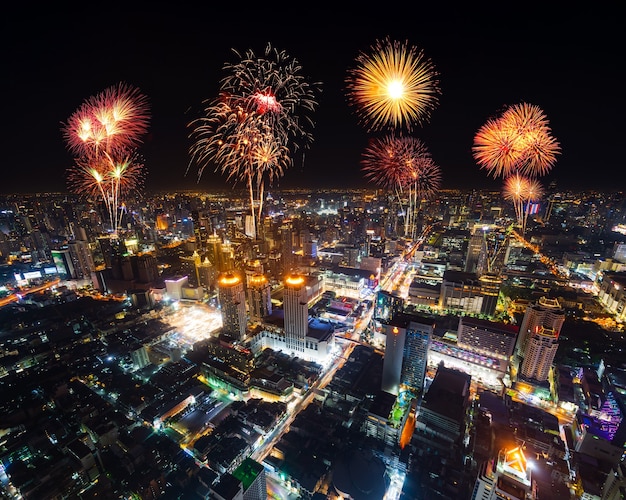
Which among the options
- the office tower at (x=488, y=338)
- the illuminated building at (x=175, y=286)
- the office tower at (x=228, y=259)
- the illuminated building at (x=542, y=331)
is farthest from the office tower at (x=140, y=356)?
the illuminated building at (x=542, y=331)

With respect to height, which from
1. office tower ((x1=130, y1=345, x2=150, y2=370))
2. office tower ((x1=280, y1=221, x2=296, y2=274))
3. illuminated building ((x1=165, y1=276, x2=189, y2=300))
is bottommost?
office tower ((x1=130, y1=345, x2=150, y2=370))

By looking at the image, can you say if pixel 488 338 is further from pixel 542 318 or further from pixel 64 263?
pixel 64 263

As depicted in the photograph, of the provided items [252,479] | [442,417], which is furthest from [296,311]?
[252,479]

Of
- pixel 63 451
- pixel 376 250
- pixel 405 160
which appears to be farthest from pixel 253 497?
pixel 376 250

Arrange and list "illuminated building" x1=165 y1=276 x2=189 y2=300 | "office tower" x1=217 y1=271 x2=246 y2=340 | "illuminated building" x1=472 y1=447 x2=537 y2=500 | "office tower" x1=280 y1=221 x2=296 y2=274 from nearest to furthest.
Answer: "illuminated building" x1=472 y1=447 x2=537 y2=500 < "office tower" x1=217 y1=271 x2=246 y2=340 < "illuminated building" x1=165 y1=276 x2=189 y2=300 < "office tower" x1=280 y1=221 x2=296 y2=274

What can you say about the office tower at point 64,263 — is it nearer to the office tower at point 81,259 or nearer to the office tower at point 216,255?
the office tower at point 81,259

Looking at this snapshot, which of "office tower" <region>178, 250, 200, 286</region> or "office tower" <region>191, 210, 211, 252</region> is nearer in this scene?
"office tower" <region>178, 250, 200, 286</region>

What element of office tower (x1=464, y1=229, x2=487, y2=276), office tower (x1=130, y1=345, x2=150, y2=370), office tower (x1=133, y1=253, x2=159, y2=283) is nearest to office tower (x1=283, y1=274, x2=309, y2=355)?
office tower (x1=130, y1=345, x2=150, y2=370)

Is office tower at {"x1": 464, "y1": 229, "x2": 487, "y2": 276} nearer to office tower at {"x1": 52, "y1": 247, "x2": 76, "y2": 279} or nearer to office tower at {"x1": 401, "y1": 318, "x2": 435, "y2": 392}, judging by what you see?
office tower at {"x1": 401, "y1": 318, "x2": 435, "y2": 392}
